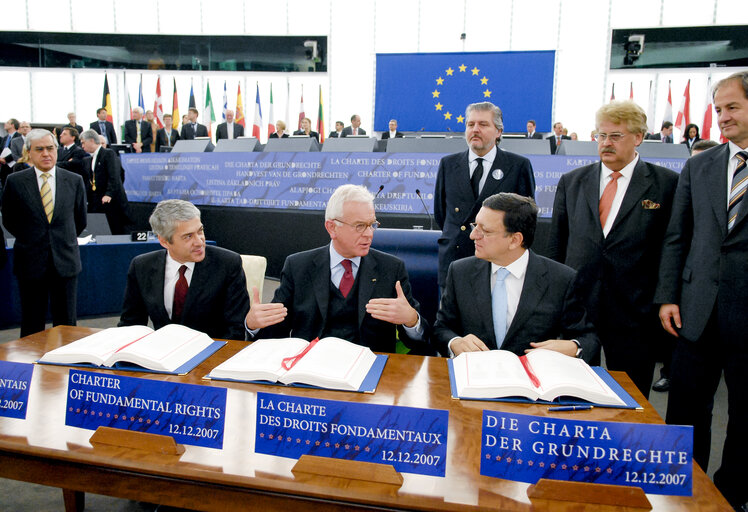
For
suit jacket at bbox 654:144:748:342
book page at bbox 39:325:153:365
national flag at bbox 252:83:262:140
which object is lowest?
book page at bbox 39:325:153:365

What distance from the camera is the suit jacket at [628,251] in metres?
2.02

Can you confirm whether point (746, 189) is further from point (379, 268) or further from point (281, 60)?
point (281, 60)

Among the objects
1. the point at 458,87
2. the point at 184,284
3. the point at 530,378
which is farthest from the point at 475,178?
the point at 458,87

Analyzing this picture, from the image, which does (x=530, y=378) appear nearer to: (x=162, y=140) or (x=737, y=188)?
(x=737, y=188)

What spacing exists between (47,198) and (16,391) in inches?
110

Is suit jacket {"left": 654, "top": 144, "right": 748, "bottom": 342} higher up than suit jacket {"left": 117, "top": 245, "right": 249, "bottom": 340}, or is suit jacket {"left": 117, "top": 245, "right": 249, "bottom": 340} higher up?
Result: suit jacket {"left": 654, "top": 144, "right": 748, "bottom": 342}

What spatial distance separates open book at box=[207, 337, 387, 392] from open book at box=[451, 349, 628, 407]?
0.78 feet

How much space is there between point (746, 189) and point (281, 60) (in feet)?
43.8

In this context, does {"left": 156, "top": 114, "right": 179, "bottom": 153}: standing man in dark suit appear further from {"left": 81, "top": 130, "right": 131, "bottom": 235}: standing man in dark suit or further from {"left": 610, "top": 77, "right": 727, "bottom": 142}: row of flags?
{"left": 610, "top": 77, "right": 727, "bottom": 142}: row of flags

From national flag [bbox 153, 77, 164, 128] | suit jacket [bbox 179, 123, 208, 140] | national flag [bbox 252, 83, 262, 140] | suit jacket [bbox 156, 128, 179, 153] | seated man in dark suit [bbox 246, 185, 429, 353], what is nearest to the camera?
seated man in dark suit [bbox 246, 185, 429, 353]

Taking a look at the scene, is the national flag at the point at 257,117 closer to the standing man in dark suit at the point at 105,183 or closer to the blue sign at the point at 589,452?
the standing man in dark suit at the point at 105,183

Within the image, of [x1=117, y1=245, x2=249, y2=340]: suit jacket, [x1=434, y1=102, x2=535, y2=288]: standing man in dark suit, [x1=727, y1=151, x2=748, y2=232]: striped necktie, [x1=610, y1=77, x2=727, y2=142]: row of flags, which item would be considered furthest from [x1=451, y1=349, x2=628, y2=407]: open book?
[x1=610, y1=77, x2=727, y2=142]: row of flags

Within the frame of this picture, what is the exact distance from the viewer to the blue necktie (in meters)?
1.77

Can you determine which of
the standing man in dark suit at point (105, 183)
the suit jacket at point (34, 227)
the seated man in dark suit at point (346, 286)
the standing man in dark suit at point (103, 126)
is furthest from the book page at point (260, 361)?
the standing man in dark suit at point (103, 126)
